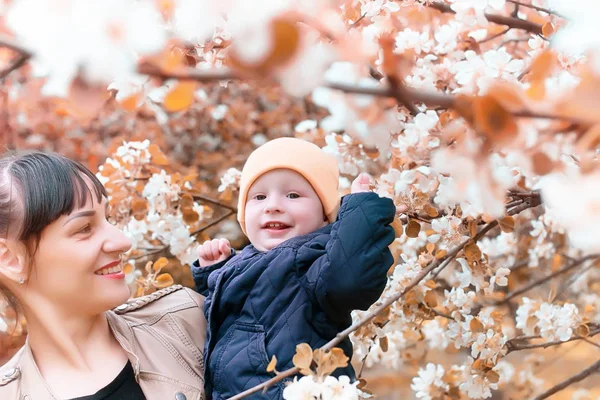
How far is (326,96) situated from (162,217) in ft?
5.16

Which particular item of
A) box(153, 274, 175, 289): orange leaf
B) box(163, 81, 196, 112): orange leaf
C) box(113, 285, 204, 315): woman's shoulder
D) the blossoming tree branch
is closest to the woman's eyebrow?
the blossoming tree branch

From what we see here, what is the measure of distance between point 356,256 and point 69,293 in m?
0.66

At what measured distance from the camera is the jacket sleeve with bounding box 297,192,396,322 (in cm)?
Result: 157

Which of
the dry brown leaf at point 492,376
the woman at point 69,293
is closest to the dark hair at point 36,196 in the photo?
the woman at point 69,293

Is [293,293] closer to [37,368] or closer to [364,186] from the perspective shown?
[364,186]

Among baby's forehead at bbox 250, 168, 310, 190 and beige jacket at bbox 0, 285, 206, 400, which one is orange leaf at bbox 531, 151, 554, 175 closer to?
baby's forehead at bbox 250, 168, 310, 190

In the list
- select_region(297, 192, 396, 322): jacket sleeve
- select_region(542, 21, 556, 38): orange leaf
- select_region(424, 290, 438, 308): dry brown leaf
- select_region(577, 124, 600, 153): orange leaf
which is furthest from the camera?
select_region(424, 290, 438, 308): dry brown leaf

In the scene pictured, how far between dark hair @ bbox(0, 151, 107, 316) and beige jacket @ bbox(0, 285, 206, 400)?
298 mm

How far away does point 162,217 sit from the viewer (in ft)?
8.00

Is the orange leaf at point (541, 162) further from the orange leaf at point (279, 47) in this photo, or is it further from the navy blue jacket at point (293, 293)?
the navy blue jacket at point (293, 293)

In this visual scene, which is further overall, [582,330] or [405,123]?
[582,330]

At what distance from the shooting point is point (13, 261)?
1738 millimetres

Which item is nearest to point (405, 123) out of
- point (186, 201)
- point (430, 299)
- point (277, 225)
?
point (277, 225)

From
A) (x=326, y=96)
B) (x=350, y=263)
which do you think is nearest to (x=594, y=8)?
(x=326, y=96)
